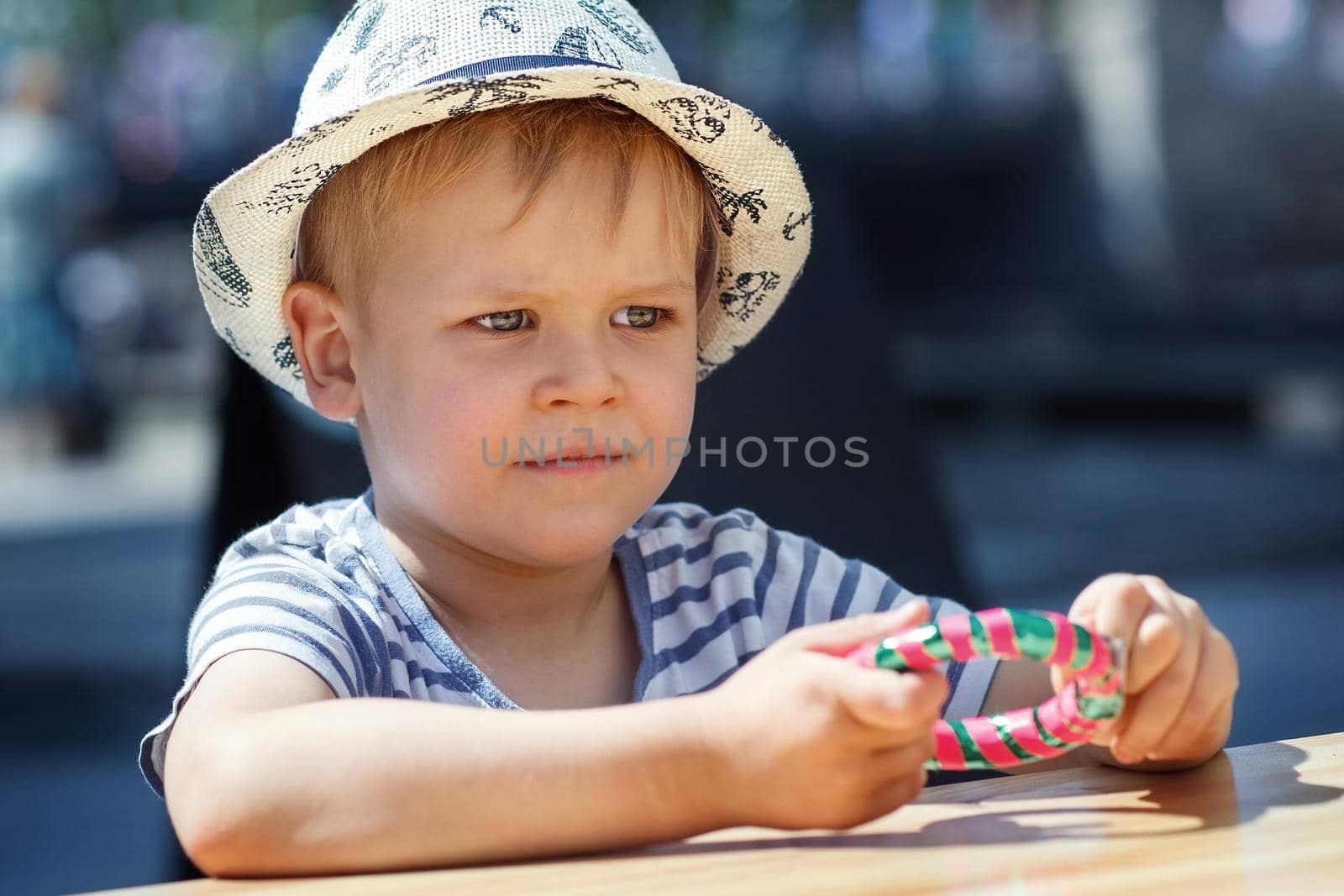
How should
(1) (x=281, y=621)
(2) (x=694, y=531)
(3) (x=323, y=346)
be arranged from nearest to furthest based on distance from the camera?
1. (1) (x=281, y=621)
2. (3) (x=323, y=346)
3. (2) (x=694, y=531)

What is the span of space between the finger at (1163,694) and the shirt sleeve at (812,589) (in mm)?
414

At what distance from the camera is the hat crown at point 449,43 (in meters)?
1.25

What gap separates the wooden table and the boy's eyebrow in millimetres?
500

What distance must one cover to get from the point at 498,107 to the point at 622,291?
18 centimetres

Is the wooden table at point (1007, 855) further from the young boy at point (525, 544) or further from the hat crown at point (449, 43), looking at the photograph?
the hat crown at point (449, 43)

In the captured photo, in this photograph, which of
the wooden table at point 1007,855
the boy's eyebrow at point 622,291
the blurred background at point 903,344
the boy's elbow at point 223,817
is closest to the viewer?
the wooden table at point 1007,855

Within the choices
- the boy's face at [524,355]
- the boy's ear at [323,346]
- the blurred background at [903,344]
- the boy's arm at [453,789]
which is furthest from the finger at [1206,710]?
the blurred background at [903,344]

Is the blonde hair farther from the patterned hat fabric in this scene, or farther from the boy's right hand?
the boy's right hand

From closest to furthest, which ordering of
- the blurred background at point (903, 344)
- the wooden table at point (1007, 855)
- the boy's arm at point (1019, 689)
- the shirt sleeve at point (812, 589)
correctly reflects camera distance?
the wooden table at point (1007, 855), the boy's arm at point (1019, 689), the shirt sleeve at point (812, 589), the blurred background at point (903, 344)

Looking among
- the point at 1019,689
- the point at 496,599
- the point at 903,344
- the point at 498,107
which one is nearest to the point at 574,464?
the point at 496,599

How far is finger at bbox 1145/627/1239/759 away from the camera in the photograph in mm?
1022

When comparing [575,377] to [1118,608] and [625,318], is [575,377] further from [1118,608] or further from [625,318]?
[1118,608]

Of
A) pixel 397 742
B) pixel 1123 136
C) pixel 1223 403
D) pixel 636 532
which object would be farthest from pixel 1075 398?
pixel 397 742

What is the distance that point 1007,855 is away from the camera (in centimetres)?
83
